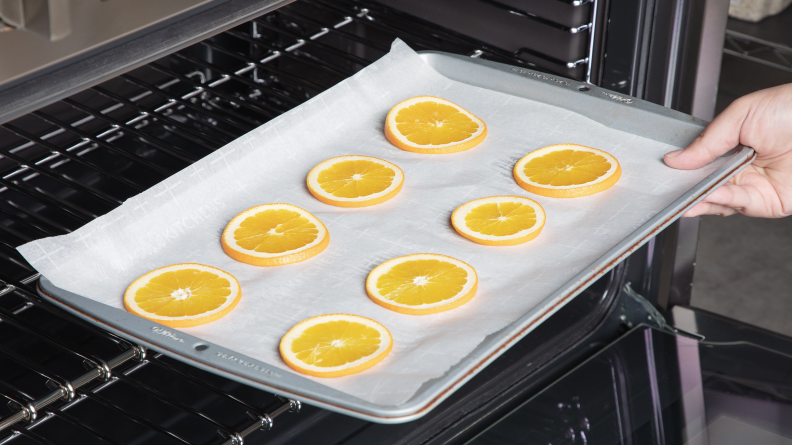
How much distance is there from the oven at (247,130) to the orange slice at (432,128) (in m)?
0.15

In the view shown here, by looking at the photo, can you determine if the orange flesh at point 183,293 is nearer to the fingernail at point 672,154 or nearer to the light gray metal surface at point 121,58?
the light gray metal surface at point 121,58

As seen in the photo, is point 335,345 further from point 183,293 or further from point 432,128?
point 432,128

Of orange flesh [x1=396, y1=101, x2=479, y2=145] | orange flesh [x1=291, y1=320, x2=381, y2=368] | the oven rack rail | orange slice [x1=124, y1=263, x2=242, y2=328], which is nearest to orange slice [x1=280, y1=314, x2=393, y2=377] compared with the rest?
orange flesh [x1=291, y1=320, x2=381, y2=368]

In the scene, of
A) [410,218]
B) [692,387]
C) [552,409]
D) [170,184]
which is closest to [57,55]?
[170,184]

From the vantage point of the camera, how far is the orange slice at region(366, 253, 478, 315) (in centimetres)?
109

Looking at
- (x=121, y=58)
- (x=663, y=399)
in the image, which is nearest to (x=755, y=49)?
(x=663, y=399)

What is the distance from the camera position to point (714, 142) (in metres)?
1.28

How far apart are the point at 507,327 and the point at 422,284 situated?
0.56ft

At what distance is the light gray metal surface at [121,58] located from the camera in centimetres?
83

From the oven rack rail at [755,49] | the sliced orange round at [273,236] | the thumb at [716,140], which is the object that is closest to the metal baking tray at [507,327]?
the thumb at [716,140]

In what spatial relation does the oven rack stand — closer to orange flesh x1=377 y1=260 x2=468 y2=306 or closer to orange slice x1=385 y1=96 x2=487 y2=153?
orange flesh x1=377 y1=260 x2=468 y2=306

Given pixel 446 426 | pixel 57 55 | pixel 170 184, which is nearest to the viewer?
pixel 57 55

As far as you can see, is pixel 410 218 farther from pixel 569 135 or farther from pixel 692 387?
pixel 692 387

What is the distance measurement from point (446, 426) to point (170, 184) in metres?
0.60
